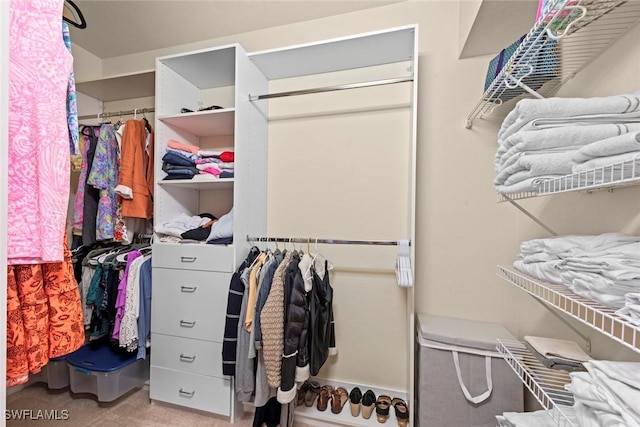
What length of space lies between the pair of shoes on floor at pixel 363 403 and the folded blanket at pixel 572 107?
5.24 ft

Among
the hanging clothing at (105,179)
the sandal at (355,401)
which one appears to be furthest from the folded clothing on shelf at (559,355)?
the hanging clothing at (105,179)

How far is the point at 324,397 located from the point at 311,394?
100 mm

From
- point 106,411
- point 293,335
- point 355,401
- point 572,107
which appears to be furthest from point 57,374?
point 572,107

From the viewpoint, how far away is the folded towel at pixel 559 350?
918mm

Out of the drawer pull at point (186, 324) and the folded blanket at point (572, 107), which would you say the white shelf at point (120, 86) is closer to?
the drawer pull at point (186, 324)

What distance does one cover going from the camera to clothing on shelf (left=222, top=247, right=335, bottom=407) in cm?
138

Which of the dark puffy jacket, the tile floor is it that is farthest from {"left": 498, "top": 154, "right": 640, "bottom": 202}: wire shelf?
the tile floor

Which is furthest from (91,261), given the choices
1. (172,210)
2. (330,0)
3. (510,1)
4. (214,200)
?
(510,1)

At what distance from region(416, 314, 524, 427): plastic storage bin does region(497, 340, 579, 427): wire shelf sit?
16 centimetres

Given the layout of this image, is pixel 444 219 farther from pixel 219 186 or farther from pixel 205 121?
pixel 205 121

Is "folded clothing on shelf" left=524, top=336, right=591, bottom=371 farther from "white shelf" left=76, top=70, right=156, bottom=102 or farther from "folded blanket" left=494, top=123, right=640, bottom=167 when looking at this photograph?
"white shelf" left=76, top=70, right=156, bottom=102

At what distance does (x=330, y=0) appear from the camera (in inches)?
69.5

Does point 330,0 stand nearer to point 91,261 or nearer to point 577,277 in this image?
point 577,277

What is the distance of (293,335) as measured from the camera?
1.37 m
